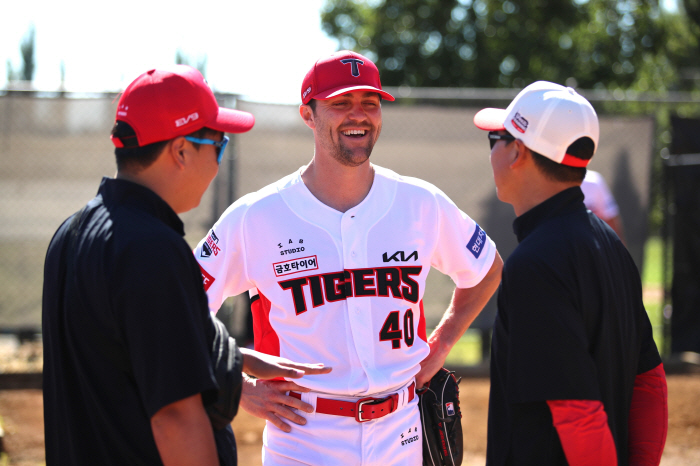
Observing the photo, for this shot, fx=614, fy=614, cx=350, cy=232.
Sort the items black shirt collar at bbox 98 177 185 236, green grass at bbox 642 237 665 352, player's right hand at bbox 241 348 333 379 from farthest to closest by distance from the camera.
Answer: green grass at bbox 642 237 665 352
player's right hand at bbox 241 348 333 379
black shirt collar at bbox 98 177 185 236

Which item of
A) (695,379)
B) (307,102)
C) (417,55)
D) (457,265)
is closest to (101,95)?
(307,102)

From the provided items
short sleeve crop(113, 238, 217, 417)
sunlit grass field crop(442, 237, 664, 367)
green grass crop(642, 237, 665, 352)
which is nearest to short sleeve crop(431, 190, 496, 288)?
short sleeve crop(113, 238, 217, 417)

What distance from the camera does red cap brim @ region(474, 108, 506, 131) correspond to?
235cm

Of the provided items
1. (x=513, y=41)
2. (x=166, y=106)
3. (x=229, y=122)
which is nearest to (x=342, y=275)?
(x=229, y=122)

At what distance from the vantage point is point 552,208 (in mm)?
2088

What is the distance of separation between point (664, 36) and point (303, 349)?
82.3ft

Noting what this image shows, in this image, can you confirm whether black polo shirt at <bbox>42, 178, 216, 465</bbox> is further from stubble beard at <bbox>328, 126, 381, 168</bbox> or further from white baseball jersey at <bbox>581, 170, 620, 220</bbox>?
white baseball jersey at <bbox>581, 170, 620, 220</bbox>

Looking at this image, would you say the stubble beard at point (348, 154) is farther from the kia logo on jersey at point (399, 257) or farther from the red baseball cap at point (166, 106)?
the red baseball cap at point (166, 106)

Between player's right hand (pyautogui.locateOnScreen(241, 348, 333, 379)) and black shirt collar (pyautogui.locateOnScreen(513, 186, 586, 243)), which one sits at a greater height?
black shirt collar (pyautogui.locateOnScreen(513, 186, 586, 243))

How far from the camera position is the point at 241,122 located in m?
2.08

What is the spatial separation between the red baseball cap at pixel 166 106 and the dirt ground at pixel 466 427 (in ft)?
12.9

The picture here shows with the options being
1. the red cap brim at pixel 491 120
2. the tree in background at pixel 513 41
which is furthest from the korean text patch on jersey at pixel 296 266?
the tree in background at pixel 513 41

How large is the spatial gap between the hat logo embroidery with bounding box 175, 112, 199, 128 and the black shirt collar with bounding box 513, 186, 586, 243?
1.16 meters

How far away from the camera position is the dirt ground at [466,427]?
5.20m
